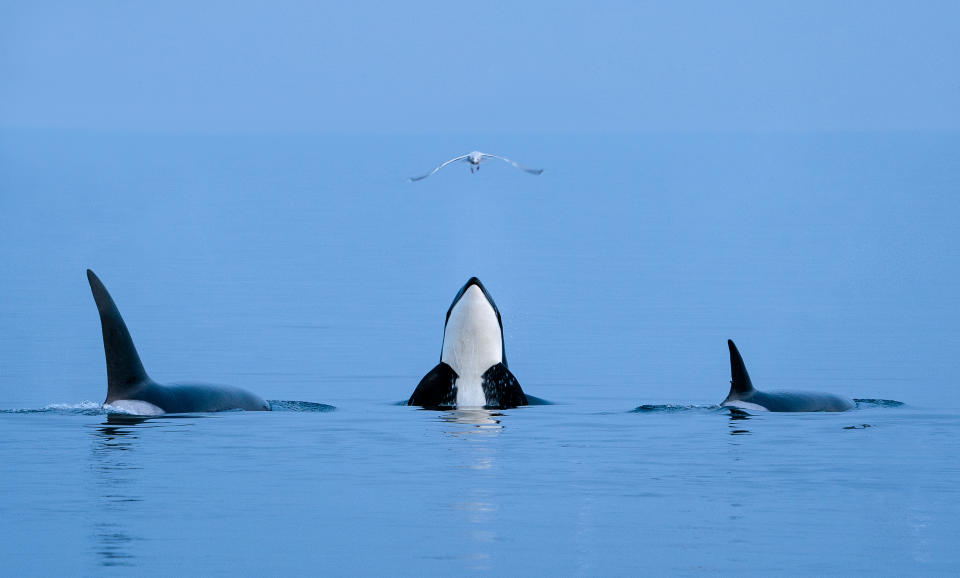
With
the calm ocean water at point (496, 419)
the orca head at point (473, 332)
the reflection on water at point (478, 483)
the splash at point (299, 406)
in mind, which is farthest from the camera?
the orca head at point (473, 332)

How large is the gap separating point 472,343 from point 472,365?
269mm

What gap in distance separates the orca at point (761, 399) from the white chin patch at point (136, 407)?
6422mm

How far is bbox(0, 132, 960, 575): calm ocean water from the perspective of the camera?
15188mm

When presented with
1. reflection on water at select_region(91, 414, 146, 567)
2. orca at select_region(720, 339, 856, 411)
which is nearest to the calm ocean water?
reflection on water at select_region(91, 414, 146, 567)

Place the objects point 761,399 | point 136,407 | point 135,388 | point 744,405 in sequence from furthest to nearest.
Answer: point 761,399 < point 744,405 < point 135,388 < point 136,407

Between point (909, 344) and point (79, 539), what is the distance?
2030 centimetres

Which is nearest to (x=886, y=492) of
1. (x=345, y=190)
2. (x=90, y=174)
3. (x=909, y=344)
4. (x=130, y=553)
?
(x=130, y=553)

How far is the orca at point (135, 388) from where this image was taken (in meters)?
20.9

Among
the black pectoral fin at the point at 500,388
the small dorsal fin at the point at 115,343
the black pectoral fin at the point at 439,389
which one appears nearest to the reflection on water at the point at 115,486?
the small dorsal fin at the point at 115,343

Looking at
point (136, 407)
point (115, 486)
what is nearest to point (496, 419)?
point (136, 407)

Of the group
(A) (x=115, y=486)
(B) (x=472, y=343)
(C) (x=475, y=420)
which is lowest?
(A) (x=115, y=486)

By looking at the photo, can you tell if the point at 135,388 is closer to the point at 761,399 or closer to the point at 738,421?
the point at 738,421

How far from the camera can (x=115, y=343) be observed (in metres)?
20.8

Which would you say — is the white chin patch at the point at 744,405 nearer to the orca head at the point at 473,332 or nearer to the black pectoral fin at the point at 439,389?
the orca head at the point at 473,332
